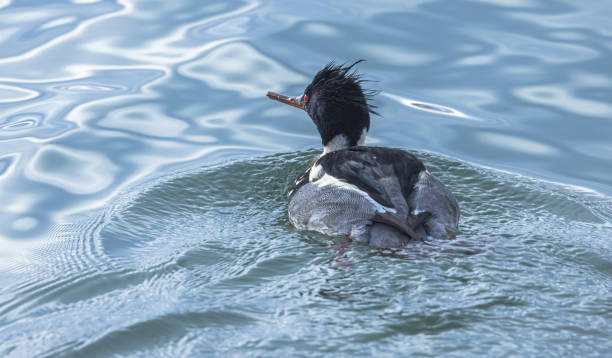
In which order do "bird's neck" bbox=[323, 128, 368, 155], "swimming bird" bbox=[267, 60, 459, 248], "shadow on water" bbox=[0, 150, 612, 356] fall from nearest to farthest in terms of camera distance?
"shadow on water" bbox=[0, 150, 612, 356] → "swimming bird" bbox=[267, 60, 459, 248] → "bird's neck" bbox=[323, 128, 368, 155]

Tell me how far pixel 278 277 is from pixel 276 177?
2.64 m

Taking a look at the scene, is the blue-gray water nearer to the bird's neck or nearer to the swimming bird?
the swimming bird

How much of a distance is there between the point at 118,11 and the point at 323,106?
5638mm

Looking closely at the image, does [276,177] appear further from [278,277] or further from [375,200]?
[278,277]

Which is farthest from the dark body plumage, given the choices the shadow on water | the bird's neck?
the bird's neck

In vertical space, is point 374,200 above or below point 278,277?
above

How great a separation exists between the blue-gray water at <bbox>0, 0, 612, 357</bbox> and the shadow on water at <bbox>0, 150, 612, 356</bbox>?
0.02 m

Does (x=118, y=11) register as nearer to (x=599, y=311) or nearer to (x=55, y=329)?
(x=55, y=329)

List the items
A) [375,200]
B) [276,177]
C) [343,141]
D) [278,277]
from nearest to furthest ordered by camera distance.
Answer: [278,277], [375,200], [343,141], [276,177]

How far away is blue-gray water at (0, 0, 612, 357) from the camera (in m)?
5.11

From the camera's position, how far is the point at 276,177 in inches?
329

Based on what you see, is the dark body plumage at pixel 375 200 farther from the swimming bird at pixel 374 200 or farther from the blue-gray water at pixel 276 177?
the blue-gray water at pixel 276 177

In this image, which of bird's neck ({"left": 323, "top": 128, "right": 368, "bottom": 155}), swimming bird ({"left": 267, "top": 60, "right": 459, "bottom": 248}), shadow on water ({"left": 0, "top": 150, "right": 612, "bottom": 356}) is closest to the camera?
shadow on water ({"left": 0, "top": 150, "right": 612, "bottom": 356})

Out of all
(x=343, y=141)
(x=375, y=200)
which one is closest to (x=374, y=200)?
(x=375, y=200)
